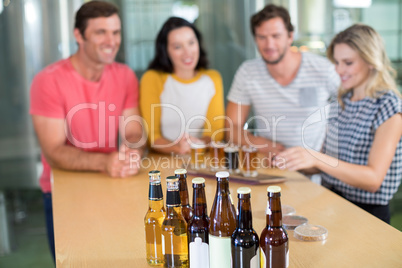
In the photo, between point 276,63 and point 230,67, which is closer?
point 276,63

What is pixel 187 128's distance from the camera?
2.67 m

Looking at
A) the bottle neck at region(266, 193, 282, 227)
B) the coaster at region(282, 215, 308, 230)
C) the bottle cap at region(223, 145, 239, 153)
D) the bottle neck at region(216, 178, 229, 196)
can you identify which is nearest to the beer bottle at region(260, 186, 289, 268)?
the bottle neck at region(266, 193, 282, 227)

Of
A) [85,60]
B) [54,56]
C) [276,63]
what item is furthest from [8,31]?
[276,63]

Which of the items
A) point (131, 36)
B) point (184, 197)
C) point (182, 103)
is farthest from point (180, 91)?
point (184, 197)

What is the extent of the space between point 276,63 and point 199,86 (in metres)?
0.44

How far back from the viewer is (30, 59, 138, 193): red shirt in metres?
2.30

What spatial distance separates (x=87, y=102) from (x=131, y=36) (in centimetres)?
141

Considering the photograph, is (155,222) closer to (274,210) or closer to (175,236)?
(175,236)

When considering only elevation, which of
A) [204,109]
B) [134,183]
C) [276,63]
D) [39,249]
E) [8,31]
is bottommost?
[39,249]

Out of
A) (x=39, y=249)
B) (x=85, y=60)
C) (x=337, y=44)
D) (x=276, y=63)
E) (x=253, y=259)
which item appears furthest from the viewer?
(x=39, y=249)

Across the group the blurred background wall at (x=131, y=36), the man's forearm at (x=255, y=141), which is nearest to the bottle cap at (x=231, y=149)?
the man's forearm at (x=255, y=141)

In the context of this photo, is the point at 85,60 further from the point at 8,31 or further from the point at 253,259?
the point at 253,259

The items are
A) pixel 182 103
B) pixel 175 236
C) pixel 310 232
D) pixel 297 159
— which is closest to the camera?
pixel 175 236

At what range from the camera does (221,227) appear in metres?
1.03
